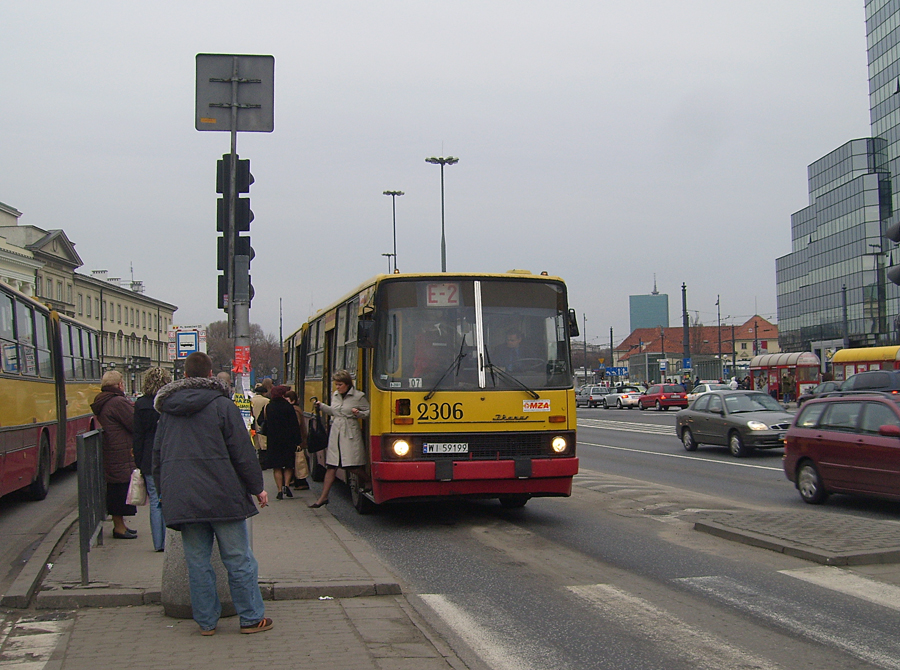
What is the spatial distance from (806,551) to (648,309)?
190 meters

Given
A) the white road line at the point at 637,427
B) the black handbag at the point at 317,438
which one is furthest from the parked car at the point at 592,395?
the black handbag at the point at 317,438

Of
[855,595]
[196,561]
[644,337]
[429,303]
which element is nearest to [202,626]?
[196,561]

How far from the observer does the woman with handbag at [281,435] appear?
13016 mm

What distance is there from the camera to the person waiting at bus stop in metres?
9.29

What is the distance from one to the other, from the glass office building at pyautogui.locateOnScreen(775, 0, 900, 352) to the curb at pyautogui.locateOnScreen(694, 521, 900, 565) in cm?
6517

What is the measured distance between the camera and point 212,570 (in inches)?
229

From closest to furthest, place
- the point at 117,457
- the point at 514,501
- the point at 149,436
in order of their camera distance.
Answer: the point at 149,436
the point at 117,457
the point at 514,501

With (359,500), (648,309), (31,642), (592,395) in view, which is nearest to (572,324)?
(359,500)

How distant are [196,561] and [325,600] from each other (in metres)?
1.28

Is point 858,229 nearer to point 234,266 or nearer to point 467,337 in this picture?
point 467,337

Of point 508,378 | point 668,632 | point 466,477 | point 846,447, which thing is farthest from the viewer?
point 846,447

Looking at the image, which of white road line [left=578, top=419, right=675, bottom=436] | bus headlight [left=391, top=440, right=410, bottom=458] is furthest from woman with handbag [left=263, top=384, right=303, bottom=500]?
white road line [left=578, top=419, right=675, bottom=436]

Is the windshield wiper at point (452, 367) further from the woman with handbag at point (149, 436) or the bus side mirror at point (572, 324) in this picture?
the woman with handbag at point (149, 436)

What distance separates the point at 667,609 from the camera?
6652 mm
